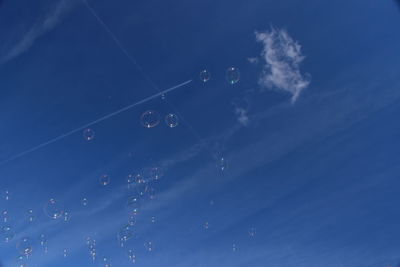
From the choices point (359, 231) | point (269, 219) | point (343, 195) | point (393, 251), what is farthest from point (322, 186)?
point (393, 251)

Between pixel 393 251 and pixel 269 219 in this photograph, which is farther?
pixel 393 251

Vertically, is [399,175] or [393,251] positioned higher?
[399,175]

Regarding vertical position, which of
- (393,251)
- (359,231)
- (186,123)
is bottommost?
(393,251)

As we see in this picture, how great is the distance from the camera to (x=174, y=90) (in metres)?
24.7

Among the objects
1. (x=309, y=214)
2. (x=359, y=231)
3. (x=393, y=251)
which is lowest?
(x=393, y=251)

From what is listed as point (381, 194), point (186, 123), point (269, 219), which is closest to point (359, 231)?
point (381, 194)

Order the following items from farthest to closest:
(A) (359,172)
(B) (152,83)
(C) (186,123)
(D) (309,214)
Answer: (D) (309,214) < (A) (359,172) < (C) (186,123) < (B) (152,83)

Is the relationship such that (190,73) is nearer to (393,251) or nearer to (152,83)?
(152,83)

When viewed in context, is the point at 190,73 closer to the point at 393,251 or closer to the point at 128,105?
the point at 128,105

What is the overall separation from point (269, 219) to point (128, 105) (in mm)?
19053

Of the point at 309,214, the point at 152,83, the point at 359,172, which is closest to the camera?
the point at 152,83

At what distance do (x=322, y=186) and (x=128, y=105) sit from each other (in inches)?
794

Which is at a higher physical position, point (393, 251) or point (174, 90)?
point (174, 90)

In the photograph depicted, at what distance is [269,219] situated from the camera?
118 ft
